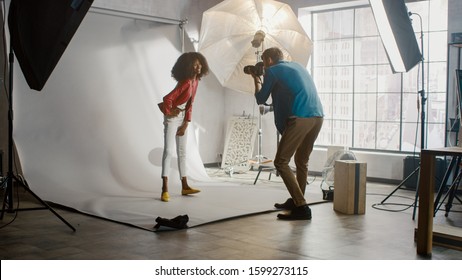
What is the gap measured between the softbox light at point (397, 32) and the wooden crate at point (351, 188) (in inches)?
36.2

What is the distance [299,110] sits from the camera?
4.98m

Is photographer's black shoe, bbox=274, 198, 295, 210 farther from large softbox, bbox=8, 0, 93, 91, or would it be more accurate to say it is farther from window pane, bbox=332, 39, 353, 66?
window pane, bbox=332, 39, 353, 66

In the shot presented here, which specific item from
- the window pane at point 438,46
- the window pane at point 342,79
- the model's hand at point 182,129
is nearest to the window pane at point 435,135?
the window pane at point 438,46

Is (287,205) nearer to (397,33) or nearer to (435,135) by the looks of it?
(397,33)

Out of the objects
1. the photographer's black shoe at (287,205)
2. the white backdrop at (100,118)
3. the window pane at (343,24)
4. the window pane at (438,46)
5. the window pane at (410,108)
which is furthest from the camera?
the window pane at (343,24)

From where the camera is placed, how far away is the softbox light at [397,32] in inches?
196

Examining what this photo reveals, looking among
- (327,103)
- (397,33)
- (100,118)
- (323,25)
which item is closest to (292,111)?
(397,33)

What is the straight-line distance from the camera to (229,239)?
4.27 meters

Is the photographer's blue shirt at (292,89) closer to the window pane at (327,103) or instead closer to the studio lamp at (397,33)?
the studio lamp at (397,33)

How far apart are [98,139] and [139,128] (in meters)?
0.56

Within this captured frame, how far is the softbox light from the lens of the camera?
4969mm

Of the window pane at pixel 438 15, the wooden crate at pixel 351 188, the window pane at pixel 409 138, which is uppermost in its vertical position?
the window pane at pixel 438 15
